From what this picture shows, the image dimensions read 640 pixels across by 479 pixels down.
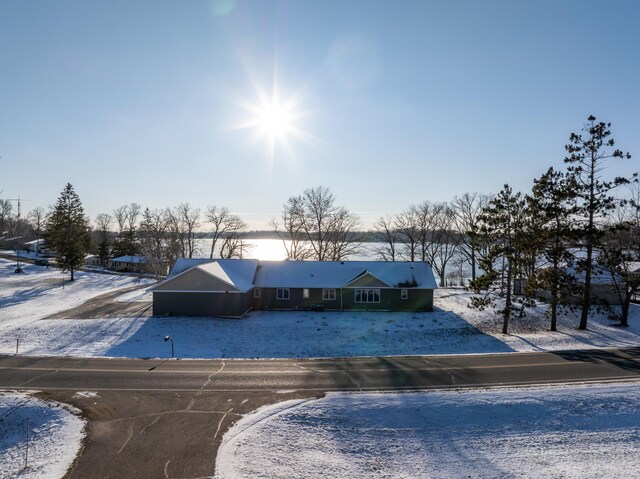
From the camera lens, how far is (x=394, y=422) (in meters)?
14.7

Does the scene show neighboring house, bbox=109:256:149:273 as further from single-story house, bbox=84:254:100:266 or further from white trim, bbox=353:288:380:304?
white trim, bbox=353:288:380:304

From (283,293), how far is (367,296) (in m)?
8.16

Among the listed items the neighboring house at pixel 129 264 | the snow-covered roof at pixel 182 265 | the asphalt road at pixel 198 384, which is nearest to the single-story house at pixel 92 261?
the neighboring house at pixel 129 264

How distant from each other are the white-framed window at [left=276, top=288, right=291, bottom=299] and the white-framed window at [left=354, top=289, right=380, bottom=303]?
6.50 meters

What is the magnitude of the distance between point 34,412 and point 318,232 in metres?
44.5

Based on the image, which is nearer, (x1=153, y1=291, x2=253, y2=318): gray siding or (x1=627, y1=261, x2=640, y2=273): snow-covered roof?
(x1=153, y1=291, x2=253, y2=318): gray siding

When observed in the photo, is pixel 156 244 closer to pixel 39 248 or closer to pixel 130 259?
pixel 130 259

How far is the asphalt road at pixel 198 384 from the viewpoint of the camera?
41.0ft

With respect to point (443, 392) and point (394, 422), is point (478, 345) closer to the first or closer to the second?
point (443, 392)

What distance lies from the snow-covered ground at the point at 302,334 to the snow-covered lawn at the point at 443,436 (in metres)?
10.1

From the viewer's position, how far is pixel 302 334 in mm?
30828

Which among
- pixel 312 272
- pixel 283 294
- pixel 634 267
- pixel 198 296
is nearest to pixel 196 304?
pixel 198 296

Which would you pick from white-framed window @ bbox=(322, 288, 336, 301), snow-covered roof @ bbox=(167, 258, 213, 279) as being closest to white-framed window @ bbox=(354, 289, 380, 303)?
white-framed window @ bbox=(322, 288, 336, 301)

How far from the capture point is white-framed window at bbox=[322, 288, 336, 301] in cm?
3906
